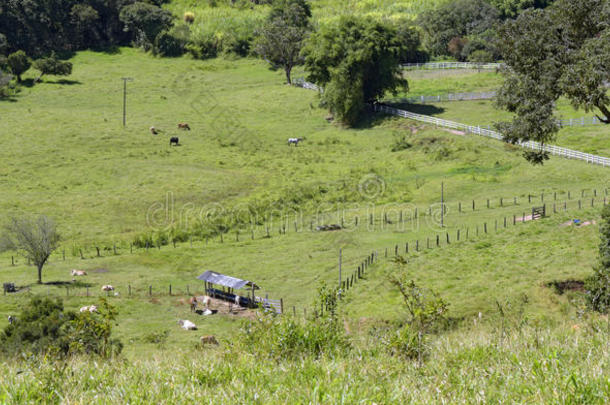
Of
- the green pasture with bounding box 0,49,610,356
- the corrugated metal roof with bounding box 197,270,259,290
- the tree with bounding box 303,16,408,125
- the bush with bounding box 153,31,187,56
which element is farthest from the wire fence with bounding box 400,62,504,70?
the corrugated metal roof with bounding box 197,270,259,290

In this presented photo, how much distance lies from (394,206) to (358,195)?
19.9ft

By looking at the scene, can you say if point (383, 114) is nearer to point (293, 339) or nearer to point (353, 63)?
point (353, 63)

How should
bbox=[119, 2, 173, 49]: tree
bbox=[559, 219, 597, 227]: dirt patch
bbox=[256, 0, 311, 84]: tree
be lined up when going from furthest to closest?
bbox=[119, 2, 173, 49]: tree → bbox=[256, 0, 311, 84]: tree → bbox=[559, 219, 597, 227]: dirt patch

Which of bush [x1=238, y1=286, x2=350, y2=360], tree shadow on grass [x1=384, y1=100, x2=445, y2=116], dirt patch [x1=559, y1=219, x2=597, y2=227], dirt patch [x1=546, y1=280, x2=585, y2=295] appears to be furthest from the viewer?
tree shadow on grass [x1=384, y1=100, x2=445, y2=116]

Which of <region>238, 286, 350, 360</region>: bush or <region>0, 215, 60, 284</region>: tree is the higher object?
<region>238, 286, 350, 360</region>: bush

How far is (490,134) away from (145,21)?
8754 cm

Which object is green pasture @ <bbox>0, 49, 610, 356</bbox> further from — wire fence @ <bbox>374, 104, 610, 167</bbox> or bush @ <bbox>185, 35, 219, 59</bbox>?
bush @ <bbox>185, 35, 219, 59</bbox>

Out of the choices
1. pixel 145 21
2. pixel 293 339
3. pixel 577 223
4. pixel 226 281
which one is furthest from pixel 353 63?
pixel 293 339

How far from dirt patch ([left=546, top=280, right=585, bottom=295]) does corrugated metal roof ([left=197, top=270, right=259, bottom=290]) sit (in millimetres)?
17511

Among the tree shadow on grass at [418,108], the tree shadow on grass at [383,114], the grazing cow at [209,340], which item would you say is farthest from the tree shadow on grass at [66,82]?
the grazing cow at [209,340]

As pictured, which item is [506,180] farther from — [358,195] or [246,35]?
[246,35]

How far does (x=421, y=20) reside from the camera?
460 ft

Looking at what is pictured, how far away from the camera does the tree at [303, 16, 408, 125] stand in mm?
88375

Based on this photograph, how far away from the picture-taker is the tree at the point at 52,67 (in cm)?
11312
